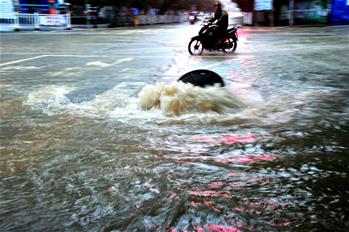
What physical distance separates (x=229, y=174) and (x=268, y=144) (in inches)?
42.8

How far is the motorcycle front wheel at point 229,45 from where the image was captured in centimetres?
1549

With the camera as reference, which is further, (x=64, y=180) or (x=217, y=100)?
(x=217, y=100)

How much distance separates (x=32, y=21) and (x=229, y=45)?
24759 mm

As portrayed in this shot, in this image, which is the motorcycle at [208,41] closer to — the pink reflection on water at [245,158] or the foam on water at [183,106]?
the foam on water at [183,106]

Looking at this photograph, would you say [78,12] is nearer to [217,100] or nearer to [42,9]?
[42,9]

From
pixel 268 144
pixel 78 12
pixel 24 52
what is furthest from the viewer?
pixel 78 12

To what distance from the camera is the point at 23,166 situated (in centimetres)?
452

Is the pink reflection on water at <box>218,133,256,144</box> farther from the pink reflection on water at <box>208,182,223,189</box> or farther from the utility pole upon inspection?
the utility pole

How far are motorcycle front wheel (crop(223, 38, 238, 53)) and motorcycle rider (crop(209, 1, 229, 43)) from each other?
0.31 metres

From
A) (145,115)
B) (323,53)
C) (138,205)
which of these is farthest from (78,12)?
(138,205)

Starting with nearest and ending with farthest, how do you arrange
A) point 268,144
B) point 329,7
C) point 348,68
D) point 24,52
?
point 268,144 → point 348,68 → point 24,52 → point 329,7

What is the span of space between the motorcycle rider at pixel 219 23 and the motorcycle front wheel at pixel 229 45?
31 centimetres

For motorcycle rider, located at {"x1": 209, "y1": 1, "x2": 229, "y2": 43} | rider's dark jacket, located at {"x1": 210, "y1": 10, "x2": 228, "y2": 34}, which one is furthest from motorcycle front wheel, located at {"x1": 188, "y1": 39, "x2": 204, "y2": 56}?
rider's dark jacket, located at {"x1": 210, "y1": 10, "x2": 228, "y2": 34}

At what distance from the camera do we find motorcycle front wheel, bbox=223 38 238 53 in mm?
15491
